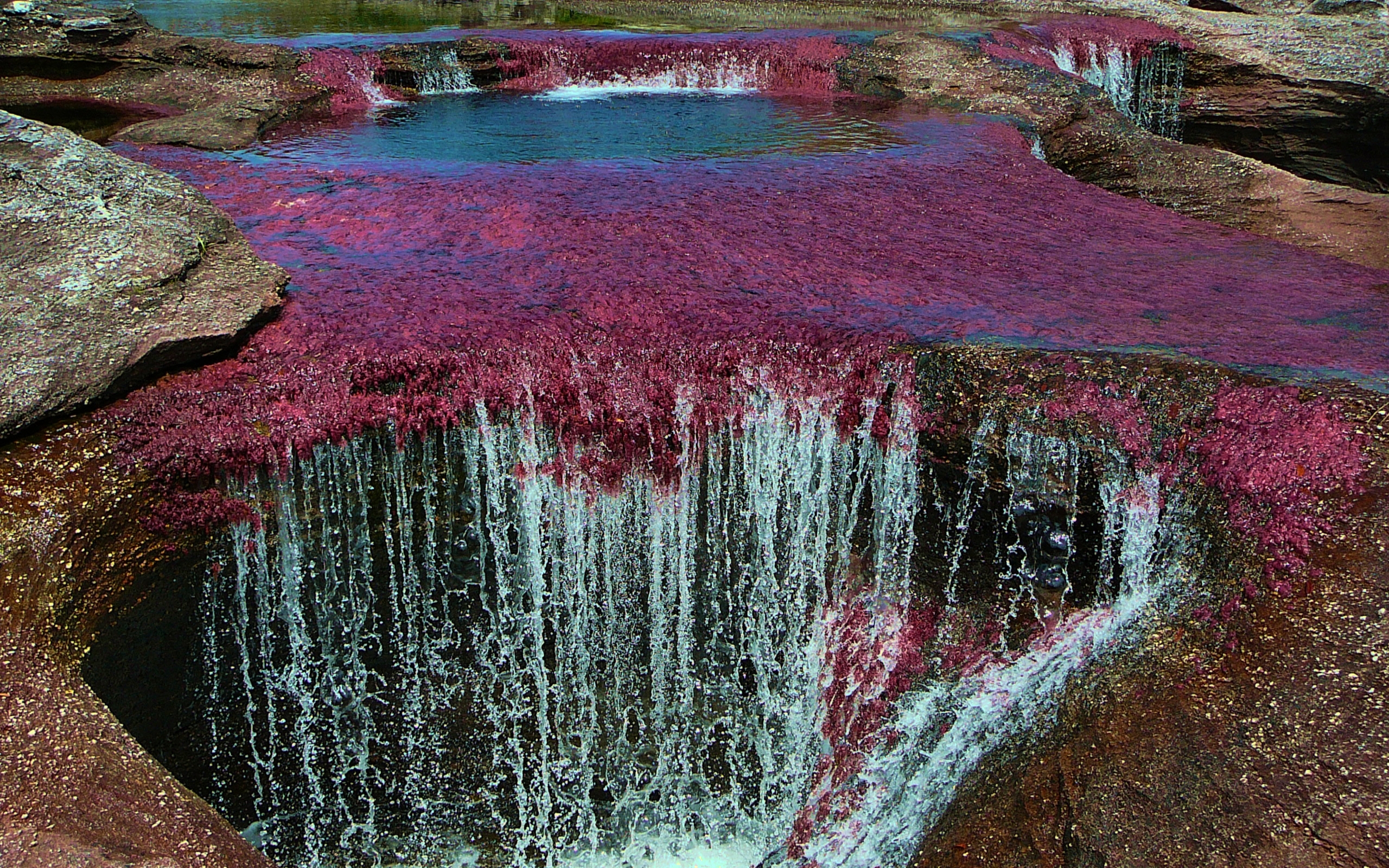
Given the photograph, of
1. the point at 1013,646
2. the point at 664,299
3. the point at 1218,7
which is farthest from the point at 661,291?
the point at 1218,7

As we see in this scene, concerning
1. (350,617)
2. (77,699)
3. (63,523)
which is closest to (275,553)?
(350,617)

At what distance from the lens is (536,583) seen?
4.60 metres

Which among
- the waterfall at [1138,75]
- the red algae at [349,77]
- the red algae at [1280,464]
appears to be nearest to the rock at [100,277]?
the red algae at [1280,464]

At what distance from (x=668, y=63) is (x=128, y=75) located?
16.6 ft

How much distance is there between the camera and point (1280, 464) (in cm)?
374

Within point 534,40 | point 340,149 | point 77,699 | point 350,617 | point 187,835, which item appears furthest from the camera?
point 534,40

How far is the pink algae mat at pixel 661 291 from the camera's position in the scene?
425 cm

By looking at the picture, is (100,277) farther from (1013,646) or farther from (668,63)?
(668,63)

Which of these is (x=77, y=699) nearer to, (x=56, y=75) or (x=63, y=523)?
(x=63, y=523)

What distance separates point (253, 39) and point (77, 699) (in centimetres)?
1044

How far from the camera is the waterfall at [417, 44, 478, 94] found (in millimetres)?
10320

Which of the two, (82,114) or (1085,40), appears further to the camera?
(1085,40)

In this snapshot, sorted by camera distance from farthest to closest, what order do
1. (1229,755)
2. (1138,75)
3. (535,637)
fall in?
(1138,75) → (535,637) → (1229,755)

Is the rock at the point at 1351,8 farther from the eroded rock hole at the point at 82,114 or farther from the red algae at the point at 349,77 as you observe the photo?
the eroded rock hole at the point at 82,114
